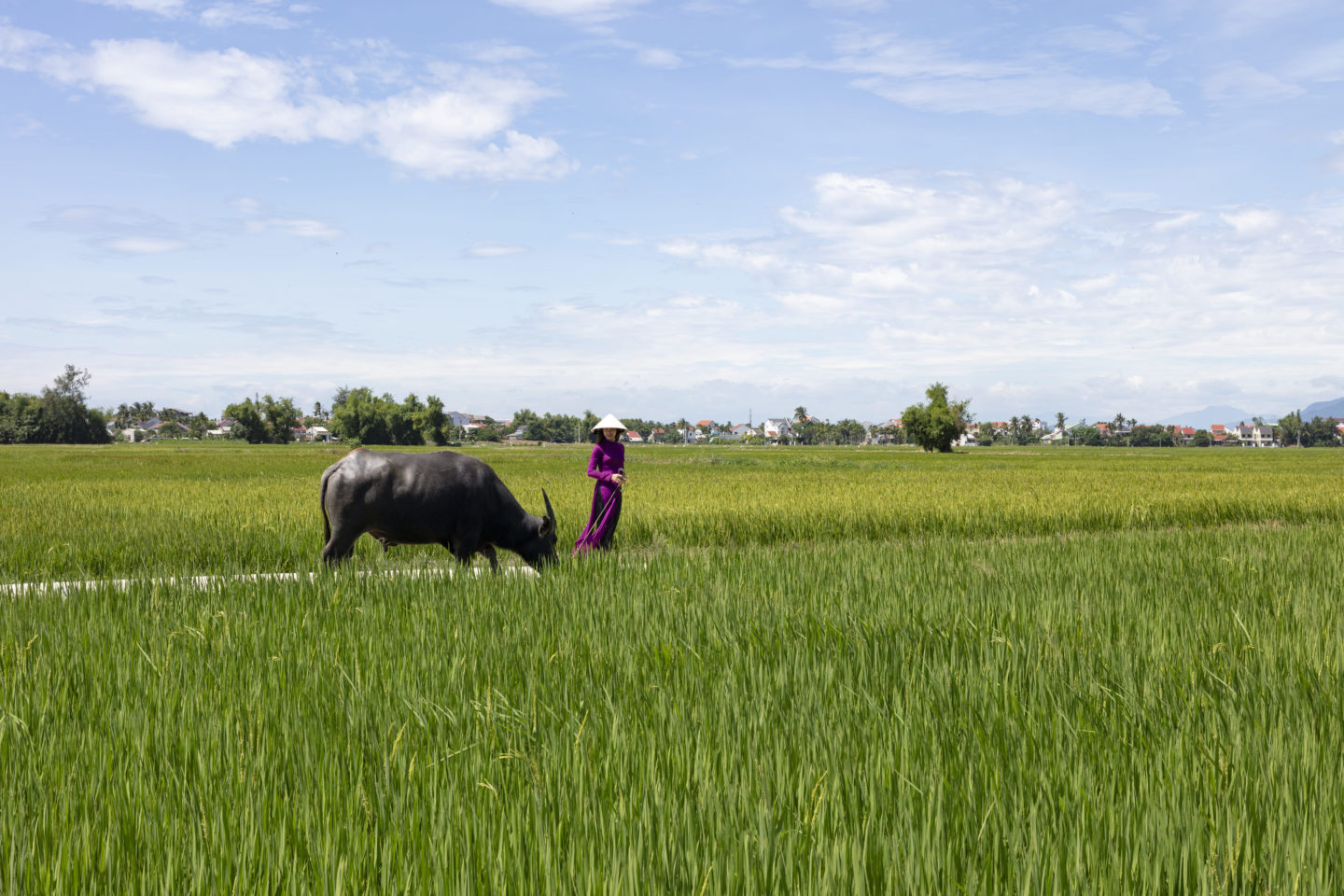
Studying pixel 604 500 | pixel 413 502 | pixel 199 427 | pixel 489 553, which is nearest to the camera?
pixel 413 502

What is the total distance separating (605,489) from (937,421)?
213 feet

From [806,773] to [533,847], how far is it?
813 mm

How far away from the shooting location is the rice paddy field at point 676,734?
183 cm

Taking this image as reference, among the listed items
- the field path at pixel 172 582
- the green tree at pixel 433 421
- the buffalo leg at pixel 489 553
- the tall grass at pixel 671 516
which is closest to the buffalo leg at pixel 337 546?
the tall grass at pixel 671 516

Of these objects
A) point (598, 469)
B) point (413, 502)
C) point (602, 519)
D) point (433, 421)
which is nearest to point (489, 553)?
point (413, 502)

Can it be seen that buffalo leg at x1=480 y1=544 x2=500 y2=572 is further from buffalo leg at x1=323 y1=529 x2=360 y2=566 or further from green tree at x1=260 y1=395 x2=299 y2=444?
green tree at x1=260 y1=395 x2=299 y2=444

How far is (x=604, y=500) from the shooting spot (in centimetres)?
819

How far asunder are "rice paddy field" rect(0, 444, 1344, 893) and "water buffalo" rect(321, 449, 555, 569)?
0.88m

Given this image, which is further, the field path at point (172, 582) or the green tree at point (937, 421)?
the green tree at point (937, 421)

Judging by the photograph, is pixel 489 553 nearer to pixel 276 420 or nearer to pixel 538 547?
pixel 538 547

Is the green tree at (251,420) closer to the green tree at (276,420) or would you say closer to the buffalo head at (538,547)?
the green tree at (276,420)

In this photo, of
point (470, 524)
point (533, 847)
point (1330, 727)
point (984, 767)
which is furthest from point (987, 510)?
point (533, 847)

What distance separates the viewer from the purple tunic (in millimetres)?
7984

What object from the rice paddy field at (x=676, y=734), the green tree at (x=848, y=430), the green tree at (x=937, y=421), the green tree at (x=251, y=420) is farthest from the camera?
the green tree at (x=848, y=430)
